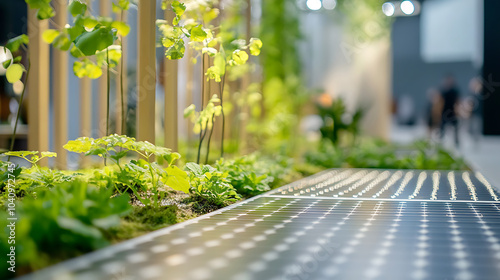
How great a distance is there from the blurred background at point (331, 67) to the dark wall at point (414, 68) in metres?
2.68

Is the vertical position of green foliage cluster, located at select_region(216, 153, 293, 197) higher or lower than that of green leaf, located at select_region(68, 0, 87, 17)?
lower

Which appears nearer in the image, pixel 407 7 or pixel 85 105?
pixel 85 105

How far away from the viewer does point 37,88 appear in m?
3.76

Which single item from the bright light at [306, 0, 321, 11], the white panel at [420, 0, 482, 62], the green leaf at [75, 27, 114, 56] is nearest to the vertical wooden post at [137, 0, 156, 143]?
the green leaf at [75, 27, 114, 56]

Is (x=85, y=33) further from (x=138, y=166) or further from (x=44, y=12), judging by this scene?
(x=138, y=166)

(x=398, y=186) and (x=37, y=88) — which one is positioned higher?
(x=37, y=88)

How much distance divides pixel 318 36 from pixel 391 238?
9787 mm

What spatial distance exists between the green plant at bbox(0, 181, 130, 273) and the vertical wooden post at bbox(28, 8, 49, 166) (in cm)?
203

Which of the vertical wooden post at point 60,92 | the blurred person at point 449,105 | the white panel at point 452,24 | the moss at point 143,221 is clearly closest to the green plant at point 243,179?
the moss at point 143,221

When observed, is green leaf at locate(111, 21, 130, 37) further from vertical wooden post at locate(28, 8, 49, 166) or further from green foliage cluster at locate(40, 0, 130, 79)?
vertical wooden post at locate(28, 8, 49, 166)

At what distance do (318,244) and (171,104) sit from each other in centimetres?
219

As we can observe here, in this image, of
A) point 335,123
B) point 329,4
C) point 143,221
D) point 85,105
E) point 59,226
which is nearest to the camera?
point 59,226

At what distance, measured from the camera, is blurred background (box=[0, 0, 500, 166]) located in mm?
6918

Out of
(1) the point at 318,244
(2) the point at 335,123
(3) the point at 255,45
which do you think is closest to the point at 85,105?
(3) the point at 255,45
